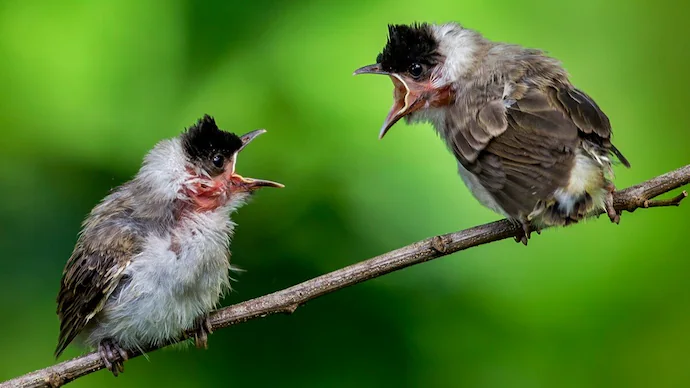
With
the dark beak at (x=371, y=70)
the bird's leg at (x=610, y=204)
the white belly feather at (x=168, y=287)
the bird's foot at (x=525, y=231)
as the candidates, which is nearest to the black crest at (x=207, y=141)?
the white belly feather at (x=168, y=287)

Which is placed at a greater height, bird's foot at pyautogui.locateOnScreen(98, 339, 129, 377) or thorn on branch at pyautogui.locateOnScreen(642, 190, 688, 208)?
thorn on branch at pyautogui.locateOnScreen(642, 190, 688, 208)

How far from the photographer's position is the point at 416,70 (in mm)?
3285

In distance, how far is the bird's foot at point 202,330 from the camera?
2.86m

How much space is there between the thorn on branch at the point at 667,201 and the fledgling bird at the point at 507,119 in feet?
0.37

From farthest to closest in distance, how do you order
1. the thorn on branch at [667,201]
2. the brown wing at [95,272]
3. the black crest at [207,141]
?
the black crest at [207,141] → the brown wing at [95,272] → the thorn on branch at [667,201]

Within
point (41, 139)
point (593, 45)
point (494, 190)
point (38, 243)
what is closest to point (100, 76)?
point (41, 139)

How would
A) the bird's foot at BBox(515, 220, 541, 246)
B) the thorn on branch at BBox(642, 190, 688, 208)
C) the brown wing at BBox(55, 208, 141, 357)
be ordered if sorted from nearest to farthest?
the thorn on branch at BBox(642, 190, 688, 208), the bird's foot at BBox(515, 220, 541, 246), the brown wing at BBox(55, 208, 141, 357)

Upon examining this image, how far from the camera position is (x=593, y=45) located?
3.51m

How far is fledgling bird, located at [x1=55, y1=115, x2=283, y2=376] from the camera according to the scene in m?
2.84

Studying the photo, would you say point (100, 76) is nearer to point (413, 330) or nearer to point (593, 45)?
point (413, 330)

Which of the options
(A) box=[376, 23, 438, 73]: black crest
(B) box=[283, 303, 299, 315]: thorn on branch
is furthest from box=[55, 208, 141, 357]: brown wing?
(A) box=[376, 23, 438, 73]: black crest

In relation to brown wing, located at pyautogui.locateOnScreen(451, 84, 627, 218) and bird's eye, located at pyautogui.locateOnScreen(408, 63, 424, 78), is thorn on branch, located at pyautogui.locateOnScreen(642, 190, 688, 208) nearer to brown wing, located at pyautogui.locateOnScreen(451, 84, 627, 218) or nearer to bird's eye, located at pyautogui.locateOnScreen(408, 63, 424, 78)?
brown wing, located at pyautogui.locateOnScreen(451, 84, 627, 218)

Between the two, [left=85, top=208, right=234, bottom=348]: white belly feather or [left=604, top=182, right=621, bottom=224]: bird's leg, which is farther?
[left=85, top=208, right=234, bottom=348]: white belly feather

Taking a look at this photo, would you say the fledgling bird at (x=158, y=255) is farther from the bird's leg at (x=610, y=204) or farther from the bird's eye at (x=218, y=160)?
the bird's leg at (x=610, y=204)
